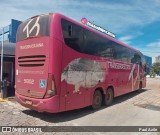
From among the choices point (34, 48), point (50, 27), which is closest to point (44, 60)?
point (34, 48)

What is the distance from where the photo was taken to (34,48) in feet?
23.9

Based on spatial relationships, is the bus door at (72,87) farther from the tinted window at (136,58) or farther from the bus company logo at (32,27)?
the tinted window at (136,58)

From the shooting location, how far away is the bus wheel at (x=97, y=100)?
9.19 meters

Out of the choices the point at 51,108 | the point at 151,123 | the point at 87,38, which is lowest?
the point at 151,123

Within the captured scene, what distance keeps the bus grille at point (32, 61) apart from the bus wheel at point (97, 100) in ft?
10.5

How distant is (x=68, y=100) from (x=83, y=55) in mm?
1907

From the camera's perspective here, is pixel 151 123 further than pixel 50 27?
Yes

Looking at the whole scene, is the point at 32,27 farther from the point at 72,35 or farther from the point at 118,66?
the point at 118,66

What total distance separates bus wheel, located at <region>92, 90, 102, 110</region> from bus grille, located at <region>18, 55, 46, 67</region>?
10.5 ft

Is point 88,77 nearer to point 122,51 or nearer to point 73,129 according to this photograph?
point 73,129

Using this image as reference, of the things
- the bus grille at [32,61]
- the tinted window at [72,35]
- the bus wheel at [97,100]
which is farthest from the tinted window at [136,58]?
the bus grille at [32,61]

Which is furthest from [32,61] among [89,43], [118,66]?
[118,66]

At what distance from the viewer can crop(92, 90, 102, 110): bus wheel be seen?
9191mm

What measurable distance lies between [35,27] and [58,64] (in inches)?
64.8
